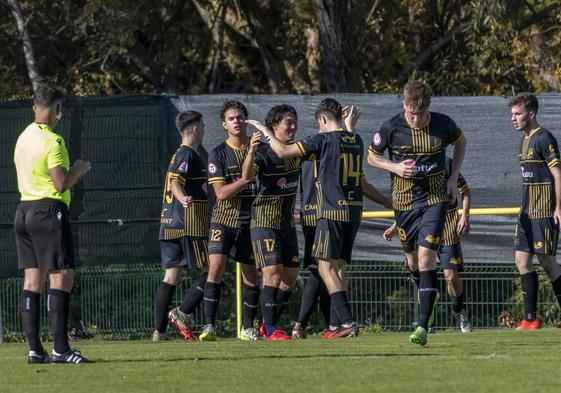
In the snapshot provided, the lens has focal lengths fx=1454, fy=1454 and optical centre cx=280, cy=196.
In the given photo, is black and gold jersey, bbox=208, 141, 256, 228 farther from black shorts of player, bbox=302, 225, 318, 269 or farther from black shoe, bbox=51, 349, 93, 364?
black shoe, bbox=51, 349, 93, 364

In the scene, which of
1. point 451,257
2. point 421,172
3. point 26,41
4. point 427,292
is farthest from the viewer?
point 26,41

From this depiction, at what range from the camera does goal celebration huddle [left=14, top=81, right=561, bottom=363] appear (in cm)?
1184

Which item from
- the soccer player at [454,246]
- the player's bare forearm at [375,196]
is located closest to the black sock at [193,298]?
the player's bare forearm at [375,196]

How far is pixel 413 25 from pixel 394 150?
1118 centimetres

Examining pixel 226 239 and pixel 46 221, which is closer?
pixel 46 221

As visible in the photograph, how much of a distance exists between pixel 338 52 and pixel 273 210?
7710mm

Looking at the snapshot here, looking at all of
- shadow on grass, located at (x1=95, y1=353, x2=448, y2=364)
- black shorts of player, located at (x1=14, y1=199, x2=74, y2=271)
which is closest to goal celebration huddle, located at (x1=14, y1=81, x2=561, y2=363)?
shadow on grass, located at (x1=95, y1=353, x2=448, y2=364)

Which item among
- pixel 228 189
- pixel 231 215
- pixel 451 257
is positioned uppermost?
pixel 228 189

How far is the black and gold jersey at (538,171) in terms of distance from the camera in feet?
46.1

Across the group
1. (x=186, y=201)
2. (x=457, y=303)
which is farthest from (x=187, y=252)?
(x=457, y=303)

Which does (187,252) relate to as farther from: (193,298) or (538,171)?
(538,171)

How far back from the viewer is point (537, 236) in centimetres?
1417

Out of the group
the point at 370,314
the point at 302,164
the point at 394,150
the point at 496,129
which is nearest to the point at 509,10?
the point at 496,129

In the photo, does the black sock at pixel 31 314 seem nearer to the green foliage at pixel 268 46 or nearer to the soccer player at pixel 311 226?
the soccer player at pixel 311 226
